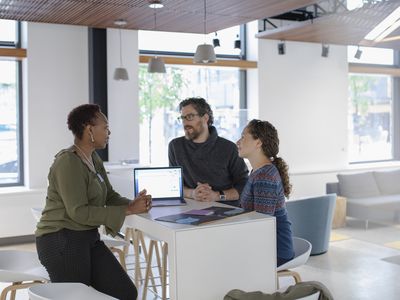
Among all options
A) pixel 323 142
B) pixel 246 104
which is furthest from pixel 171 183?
pixel 323 142

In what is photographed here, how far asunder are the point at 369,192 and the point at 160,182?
219 inches

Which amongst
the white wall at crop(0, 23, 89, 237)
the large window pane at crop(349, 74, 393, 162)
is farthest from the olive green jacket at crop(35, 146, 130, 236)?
the large window pane at crop(349, 74, 393, 162)

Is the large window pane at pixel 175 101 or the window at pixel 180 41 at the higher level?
the window at pixel 180 41

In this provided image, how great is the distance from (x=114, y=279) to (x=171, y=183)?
691mm

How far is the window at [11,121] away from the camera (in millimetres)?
7426

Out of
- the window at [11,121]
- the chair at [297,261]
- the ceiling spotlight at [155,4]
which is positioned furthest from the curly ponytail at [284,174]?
the window at [11,121]

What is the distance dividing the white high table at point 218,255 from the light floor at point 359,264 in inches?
81.4

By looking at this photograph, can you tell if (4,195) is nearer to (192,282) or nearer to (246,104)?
(246,104)

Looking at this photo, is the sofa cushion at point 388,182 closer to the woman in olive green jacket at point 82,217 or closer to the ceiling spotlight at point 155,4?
the ceiling spotlight at point 155,4

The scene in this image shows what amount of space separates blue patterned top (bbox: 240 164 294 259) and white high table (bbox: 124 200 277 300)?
12.2 inches

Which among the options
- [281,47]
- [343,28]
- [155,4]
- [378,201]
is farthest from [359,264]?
[281,47]

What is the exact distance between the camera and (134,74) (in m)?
7.75

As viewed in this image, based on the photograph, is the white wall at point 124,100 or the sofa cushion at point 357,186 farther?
the sofa cushion at point 357,186

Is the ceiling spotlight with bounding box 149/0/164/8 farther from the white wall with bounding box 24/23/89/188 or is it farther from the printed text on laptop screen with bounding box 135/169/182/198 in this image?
the printed text on laptop screen with bounding box 135/169/182/198
